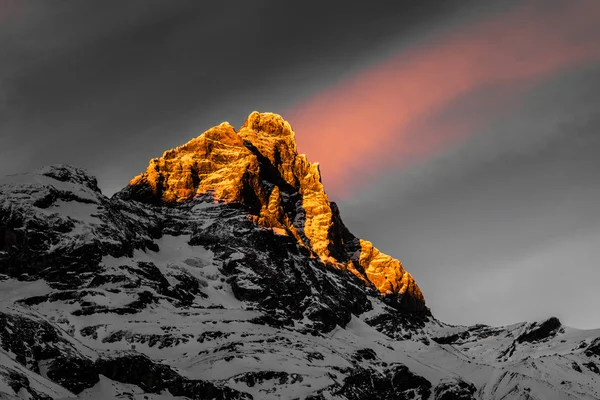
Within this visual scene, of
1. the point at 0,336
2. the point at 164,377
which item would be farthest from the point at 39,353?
the point at 164,377

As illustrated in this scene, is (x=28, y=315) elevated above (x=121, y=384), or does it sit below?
above

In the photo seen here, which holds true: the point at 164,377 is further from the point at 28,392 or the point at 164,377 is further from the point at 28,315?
the point at 28,392

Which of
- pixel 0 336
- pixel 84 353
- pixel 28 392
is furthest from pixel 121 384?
pixel 28 392

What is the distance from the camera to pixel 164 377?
199250 mm

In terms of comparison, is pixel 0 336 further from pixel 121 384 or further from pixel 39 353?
pixel 121 384

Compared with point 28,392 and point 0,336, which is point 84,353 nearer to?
point 0,336

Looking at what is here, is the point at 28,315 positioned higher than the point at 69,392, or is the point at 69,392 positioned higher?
the point at 28,315

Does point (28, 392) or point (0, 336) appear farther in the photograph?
point (0, 336)

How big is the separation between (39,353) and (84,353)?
14.5m

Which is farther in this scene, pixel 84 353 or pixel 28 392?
pixel 84 353

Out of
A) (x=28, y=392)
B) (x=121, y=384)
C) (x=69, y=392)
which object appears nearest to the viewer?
(x=28, y=392)

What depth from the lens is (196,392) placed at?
19875 centimetres

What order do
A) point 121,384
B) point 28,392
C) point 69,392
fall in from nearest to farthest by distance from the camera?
1. point 28,392
2. point 69,392
3. point 121,384

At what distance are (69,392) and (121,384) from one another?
1848 cm
